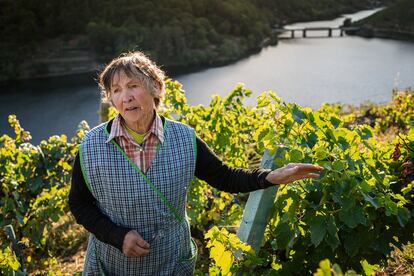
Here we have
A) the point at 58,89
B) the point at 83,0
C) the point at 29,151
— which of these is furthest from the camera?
the point at 83,0

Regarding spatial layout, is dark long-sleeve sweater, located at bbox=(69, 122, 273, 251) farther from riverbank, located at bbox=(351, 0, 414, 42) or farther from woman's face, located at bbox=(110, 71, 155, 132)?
riverbank, located at bbox=(351, 0, 414, 42)

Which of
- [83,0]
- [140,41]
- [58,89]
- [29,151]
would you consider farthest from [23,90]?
[29,151]

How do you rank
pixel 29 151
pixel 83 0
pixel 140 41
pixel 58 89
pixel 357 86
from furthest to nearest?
pixel 83 0, pixel 140 41, pixel 58 89, pixel 357 86, pixel 29 151

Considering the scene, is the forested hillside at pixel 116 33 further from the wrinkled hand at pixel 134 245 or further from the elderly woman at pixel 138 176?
the wrinkled hand at pixel 134 245

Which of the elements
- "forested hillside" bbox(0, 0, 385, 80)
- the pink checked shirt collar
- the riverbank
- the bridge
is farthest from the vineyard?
the bridge

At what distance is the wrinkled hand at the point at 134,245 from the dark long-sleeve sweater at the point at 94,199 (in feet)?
0.06

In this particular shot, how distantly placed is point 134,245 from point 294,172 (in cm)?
58

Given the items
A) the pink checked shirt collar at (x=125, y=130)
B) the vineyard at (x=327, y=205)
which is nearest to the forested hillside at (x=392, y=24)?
the vineyard at (x=327, y=205)

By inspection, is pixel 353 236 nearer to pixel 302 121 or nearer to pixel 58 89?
pixel 302 121

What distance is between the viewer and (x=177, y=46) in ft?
144

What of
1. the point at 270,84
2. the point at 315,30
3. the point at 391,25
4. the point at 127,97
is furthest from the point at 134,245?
the point at 315,30

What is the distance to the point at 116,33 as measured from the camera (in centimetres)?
4525

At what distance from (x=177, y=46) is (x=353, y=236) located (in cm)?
4315

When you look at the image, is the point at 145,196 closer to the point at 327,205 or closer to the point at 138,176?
the point at 138,176
